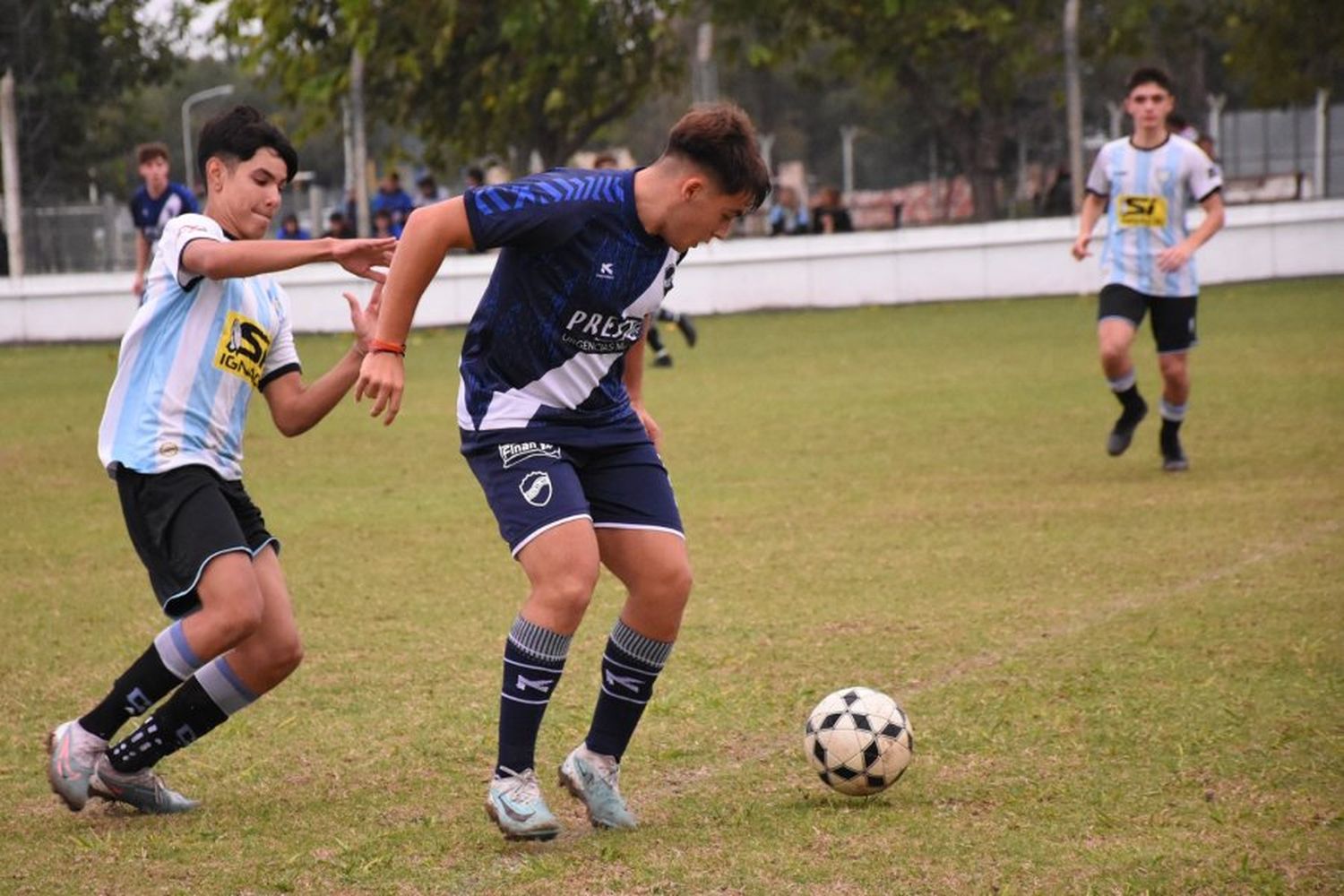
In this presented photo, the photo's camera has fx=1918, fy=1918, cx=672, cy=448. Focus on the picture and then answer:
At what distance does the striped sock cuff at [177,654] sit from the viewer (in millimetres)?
4910

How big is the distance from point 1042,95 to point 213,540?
33939 mm

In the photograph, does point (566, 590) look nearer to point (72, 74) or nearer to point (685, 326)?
point (685, 326)

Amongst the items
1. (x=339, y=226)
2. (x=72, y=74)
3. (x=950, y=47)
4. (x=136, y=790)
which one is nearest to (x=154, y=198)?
(x=339, y=226)

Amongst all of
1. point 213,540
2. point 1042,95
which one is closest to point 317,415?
point 213,540

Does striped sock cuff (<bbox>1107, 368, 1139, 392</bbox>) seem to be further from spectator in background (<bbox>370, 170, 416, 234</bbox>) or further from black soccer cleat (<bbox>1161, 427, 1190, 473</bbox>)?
spectator in background (<bbox>370, 170, 416, 234</bbox>)

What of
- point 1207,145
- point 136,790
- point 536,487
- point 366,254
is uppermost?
point 1207,145

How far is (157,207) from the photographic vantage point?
17406mm

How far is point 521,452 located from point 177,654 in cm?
107

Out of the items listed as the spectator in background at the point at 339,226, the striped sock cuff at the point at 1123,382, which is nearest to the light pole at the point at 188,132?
the spectator in background at the point at 339,226

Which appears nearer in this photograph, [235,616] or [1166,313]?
[235,616]

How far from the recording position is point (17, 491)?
472 inches

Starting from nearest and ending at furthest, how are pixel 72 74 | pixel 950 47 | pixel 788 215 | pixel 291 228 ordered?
pixel 291 228 → pixel 788 215 → pixel 72 74 → pixel 950 47

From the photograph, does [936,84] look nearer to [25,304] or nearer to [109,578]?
[25,304]

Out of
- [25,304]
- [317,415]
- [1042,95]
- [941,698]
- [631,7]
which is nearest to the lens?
[317,415]
